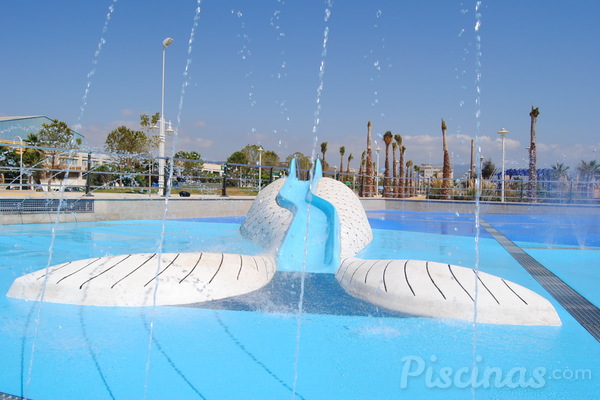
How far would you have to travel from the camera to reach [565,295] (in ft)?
13.4

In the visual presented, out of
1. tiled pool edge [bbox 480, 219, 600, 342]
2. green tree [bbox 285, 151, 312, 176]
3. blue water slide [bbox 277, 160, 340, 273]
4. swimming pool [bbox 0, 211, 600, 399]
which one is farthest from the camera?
green tree [bbox 285, 151, 312, 176]

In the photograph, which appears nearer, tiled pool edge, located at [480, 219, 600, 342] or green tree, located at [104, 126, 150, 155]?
tiled pool edge, located at [480, 219, 600, 342]

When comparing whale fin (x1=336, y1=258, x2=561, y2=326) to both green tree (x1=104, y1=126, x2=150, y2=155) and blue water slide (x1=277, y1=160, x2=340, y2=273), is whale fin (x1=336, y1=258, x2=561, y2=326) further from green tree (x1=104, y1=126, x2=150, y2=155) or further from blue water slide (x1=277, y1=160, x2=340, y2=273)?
green tree (x1=104, y1=126, x2=150, y2=155)

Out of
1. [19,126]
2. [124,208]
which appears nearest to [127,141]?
[19,126]

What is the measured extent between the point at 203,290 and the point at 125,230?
16.8ft

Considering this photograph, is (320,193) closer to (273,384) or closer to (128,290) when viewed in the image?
(128,290)

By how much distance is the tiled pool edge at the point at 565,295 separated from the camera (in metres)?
3.27

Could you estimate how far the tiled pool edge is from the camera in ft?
10.7

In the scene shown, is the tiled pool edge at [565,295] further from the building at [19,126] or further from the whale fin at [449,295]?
the building at [19,126]

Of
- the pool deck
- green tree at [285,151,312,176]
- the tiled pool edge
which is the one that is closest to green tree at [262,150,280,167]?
the pool deck

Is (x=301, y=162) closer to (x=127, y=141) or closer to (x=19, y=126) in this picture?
(x=127, y=141)

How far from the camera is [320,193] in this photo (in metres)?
5.91

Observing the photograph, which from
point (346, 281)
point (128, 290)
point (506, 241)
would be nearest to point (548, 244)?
point (506, 241)

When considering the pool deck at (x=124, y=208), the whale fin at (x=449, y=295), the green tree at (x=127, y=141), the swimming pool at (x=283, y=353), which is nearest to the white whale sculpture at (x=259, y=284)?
the whale fin at (x=449, y=295)
